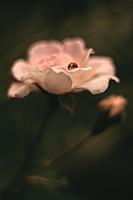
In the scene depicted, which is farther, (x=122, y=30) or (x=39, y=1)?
(x=39, y=1)

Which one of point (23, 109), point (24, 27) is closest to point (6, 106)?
point (23, 109)

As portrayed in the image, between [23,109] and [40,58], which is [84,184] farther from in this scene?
[40,58]

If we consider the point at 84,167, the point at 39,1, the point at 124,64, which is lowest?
the point at 84,167

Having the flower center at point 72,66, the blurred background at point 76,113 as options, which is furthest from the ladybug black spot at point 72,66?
the blurred background at point 76,113

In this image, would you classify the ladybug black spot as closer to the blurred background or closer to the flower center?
the flower center

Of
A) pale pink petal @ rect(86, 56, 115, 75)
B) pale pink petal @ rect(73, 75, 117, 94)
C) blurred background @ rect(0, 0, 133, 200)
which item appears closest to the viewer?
pale pink petal @ rect(73, 75, 117, 94)

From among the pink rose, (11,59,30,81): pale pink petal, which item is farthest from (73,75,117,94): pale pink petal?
(11,59,30,81): pale pink petal

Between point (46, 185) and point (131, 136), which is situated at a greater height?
A: point (131, 136)

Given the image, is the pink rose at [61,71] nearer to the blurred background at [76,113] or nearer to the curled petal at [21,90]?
the curled petal at [21,90]
